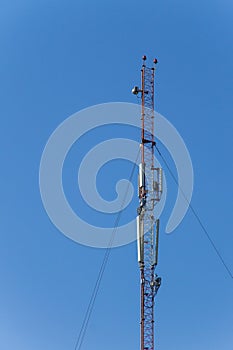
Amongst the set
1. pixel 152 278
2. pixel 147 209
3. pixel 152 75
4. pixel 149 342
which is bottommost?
pixel 149 342

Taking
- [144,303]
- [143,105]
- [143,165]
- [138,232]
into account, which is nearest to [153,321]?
[144,303]

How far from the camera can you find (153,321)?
354 feet

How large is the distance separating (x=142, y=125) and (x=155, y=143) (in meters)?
2.81

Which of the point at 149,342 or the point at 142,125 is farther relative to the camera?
the point at 142,125

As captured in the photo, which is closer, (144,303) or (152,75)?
(144,303)

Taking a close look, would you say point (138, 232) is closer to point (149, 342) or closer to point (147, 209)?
point (147, 209)

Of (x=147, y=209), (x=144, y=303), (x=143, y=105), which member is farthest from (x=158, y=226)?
(x=143, y=105)

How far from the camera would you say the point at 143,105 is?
118 meters

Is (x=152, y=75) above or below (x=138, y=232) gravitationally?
above

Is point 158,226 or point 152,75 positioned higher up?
point 152,75

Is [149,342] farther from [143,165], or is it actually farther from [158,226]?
[143,165]

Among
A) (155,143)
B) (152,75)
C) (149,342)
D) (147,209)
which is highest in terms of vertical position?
(152,75)

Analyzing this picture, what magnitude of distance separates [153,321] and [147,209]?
43.1ft

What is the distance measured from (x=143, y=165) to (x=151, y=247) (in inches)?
392
